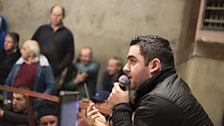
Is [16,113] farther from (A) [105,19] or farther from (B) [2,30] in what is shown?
(A) [105,19]

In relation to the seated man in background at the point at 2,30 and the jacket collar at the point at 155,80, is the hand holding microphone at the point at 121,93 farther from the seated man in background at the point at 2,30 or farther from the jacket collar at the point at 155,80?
the seated man in background at the point at 2,30

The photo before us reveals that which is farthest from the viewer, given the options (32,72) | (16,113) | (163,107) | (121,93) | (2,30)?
(2,30)

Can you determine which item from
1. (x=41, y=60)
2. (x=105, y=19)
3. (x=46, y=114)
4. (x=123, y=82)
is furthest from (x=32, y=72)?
(x=123, y=82)

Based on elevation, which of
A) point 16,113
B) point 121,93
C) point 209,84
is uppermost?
point 121,93

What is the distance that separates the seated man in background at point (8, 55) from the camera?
13.2 ft

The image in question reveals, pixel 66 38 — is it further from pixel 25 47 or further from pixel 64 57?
pixel 25 47

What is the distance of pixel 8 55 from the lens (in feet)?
13.4

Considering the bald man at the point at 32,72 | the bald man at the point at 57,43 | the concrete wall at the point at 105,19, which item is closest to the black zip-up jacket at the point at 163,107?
the bald man at the point at 32,72

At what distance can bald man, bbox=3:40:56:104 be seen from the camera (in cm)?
372

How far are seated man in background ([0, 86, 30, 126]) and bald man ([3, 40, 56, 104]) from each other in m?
0.49

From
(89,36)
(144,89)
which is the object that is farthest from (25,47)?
(144,89)

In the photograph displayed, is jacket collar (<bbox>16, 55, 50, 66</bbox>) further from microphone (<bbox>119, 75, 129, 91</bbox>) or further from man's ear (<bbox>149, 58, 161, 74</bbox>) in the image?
man's ear (<bbox>149, 58, 161, 74</bbox>)

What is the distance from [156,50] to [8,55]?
2826 mm

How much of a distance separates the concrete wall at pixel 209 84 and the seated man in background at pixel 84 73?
1019 millimetres
